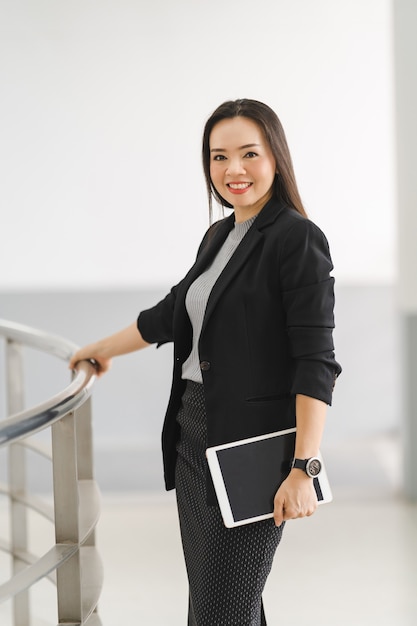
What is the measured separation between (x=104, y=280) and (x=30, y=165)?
2.32ft

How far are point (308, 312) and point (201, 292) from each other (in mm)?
277

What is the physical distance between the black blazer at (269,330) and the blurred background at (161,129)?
2.83 m

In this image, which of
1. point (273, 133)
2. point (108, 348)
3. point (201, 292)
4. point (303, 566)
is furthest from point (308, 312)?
point (303, 566)

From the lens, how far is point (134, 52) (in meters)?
4.64

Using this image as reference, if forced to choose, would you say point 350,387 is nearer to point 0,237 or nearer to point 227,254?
point 0,237

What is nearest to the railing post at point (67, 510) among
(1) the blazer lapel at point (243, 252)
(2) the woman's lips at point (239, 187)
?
(1) the blazer lapel at point (243, 252)

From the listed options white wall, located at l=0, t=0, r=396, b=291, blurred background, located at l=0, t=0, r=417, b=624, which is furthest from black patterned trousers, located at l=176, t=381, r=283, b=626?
white wall, located at l=0, t=0, r=396, b=291

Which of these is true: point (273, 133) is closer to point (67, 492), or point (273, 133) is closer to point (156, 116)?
point (67, 492)

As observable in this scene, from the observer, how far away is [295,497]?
1.74m

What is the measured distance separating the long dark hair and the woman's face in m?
0.01

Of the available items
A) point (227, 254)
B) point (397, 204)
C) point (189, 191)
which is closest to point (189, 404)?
point (227, 254)

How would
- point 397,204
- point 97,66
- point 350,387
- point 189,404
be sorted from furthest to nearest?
point 350,387
point 97,66
point 397,204
point 189,404

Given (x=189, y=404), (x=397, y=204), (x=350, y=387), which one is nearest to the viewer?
(x=189, y=404)

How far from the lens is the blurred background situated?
4.63 meters
